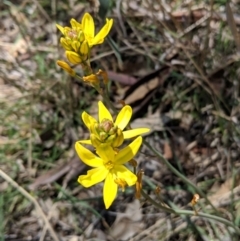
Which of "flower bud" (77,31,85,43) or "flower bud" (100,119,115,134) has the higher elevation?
"flower bud" (77,31,85,43)

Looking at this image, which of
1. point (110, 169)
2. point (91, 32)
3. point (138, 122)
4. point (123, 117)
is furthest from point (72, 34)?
point (138, 122)

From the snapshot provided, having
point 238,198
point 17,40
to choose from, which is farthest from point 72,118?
point 238,198

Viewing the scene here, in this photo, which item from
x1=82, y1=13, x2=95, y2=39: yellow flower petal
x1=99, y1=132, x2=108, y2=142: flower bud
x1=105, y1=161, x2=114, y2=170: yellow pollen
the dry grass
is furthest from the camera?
the dry grass

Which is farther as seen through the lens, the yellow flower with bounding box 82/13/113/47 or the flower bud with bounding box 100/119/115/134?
the yellow flower with bounding box 82/13/113/47

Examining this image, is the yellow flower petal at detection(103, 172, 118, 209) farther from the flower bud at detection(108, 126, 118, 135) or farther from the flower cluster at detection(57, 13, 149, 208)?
the flower bud at detection(108, 126, 118, 135)

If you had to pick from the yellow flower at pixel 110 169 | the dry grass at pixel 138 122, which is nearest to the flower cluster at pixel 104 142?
the yellow flower at pixel 110 169

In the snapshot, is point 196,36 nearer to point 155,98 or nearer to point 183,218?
point 155,98

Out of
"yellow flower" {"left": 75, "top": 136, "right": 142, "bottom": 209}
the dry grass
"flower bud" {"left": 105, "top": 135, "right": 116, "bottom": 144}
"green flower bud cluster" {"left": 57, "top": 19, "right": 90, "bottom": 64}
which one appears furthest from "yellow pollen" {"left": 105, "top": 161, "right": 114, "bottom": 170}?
the dry grass

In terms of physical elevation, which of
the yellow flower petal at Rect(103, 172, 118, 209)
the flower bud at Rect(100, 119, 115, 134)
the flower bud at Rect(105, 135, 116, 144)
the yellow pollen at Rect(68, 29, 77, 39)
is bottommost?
the yellow flower petal at Rect(103, 172, 118, 209)
